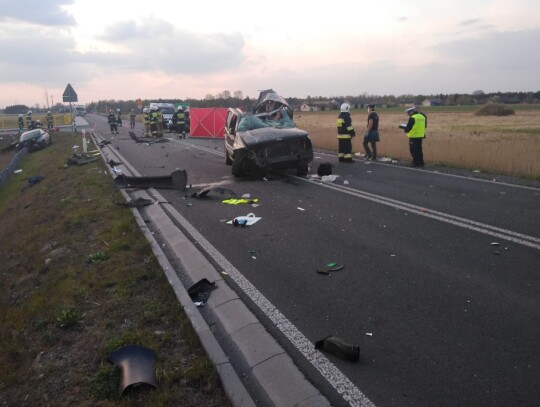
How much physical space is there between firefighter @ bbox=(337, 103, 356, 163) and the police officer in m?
1.75

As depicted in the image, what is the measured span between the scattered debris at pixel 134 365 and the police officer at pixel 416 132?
456 inches

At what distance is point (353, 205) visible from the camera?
8961mm

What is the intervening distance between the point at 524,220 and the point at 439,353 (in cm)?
454

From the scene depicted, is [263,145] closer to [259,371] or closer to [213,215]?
[213,215]

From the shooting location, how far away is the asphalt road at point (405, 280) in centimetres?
343

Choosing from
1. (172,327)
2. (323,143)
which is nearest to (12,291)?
(172,327)

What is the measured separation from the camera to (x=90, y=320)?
15.9ft

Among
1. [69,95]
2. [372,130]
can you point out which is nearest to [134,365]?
[372,130]

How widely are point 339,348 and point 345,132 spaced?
12.0m

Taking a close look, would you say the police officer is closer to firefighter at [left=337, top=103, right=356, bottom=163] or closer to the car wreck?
firefighter at [left=337, top=103, right=356, bottom=163]

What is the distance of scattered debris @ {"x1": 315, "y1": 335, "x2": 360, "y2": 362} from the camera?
3.70m

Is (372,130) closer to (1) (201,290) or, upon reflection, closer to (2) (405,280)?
(2) (405,280)

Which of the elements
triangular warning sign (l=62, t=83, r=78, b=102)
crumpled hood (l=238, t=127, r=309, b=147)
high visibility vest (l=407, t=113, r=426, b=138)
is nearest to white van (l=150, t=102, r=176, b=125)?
A: triangular warning sign (l=62, t=83, r=78, b=102)

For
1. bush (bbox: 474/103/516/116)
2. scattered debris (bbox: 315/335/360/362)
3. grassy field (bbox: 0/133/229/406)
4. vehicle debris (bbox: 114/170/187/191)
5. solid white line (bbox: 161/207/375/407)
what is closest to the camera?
solid white line (bbox: 161/207/375/407)
